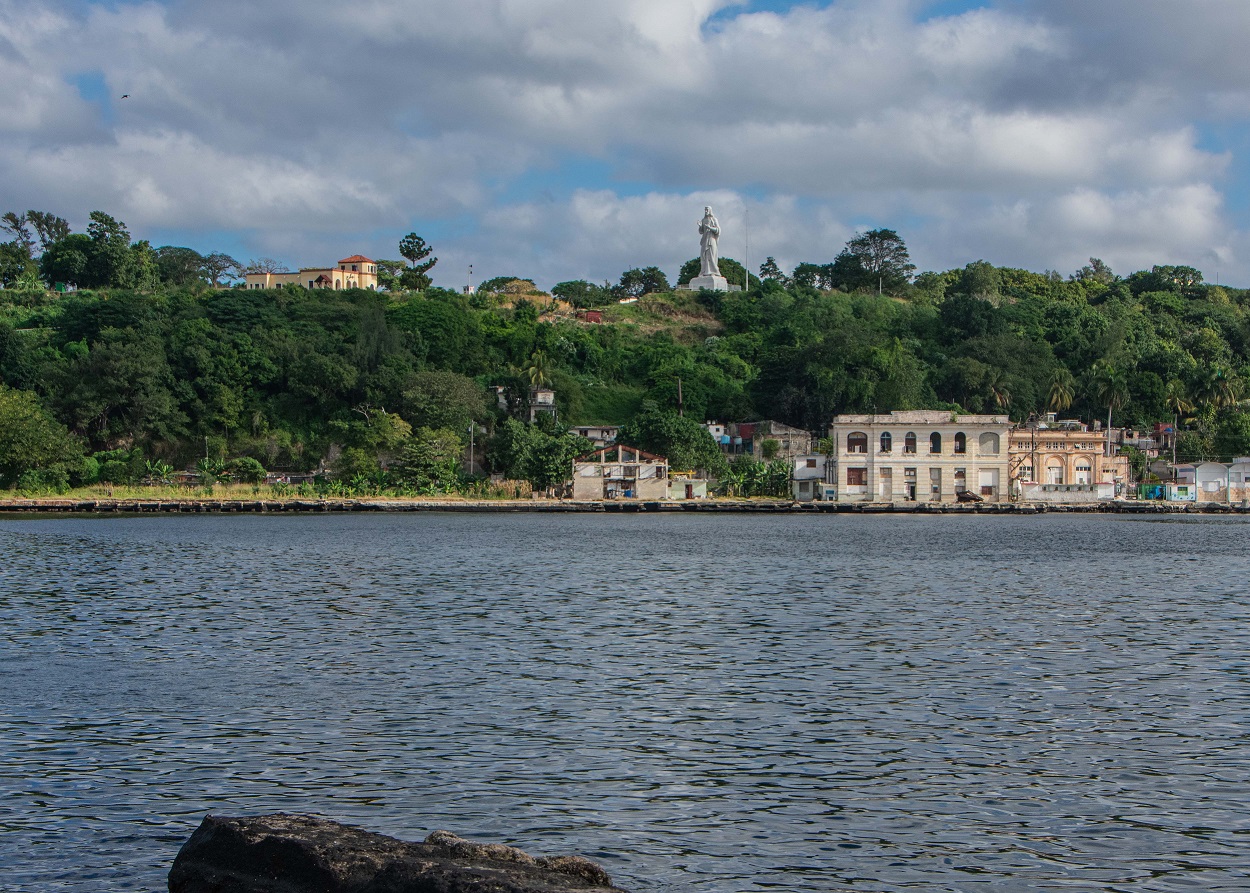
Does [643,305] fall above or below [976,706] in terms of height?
above

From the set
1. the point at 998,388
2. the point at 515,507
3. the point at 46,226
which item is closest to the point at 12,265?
the point at 46,226

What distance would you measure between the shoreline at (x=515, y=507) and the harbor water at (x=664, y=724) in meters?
50.3

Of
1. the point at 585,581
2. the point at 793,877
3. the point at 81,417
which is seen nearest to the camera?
the point at 793,877

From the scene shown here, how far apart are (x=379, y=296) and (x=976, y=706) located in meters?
117

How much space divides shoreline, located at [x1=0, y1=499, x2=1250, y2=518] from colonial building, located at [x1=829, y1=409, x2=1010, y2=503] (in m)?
2.89

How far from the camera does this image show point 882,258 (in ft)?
525

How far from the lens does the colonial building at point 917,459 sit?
95875mm

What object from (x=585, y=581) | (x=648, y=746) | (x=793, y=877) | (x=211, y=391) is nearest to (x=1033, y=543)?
(x=585, y=581)

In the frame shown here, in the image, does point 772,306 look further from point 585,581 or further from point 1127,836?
point 1127,836

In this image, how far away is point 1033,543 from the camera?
61.1m

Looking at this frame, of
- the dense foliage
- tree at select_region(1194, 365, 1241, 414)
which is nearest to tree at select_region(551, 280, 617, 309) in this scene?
the dense foliage

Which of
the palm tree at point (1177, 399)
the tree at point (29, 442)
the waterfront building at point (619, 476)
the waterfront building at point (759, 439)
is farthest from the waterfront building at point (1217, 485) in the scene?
the tree at point (29, 442)

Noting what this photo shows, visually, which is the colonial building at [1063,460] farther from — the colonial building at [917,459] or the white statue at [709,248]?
the white statue at [709,248]

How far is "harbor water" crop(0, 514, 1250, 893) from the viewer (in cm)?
1285
